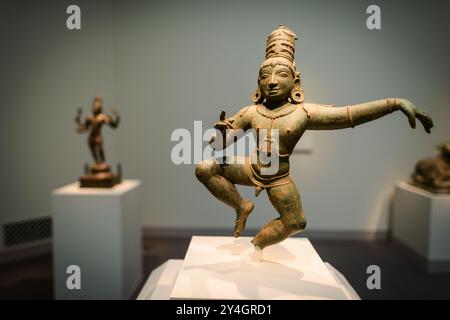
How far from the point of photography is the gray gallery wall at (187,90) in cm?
345

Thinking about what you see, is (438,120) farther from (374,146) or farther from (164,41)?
(164,41)

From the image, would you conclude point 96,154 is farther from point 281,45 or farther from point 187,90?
point 281,45

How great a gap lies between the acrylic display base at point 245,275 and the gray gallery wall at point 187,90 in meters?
1.28

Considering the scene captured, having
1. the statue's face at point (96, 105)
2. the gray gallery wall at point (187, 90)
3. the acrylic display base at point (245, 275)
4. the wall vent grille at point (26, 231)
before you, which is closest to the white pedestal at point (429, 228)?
the gray gallery wall at point (187, 90)

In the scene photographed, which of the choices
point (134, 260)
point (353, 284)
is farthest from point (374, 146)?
point (134, 260)

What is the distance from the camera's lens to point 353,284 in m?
2.55

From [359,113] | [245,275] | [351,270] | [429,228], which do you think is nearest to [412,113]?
[359,113]

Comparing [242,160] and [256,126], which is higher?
[256,126]

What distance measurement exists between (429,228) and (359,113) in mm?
2144

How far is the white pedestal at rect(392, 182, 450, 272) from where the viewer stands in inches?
132

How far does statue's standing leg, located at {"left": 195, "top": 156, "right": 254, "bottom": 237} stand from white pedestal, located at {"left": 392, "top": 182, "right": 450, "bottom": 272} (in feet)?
7.31

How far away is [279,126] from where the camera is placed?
73.6 inches

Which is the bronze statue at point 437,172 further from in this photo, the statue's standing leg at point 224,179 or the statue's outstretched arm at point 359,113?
the statue's standing leg at point 224,179

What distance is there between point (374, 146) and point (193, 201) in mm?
1961
